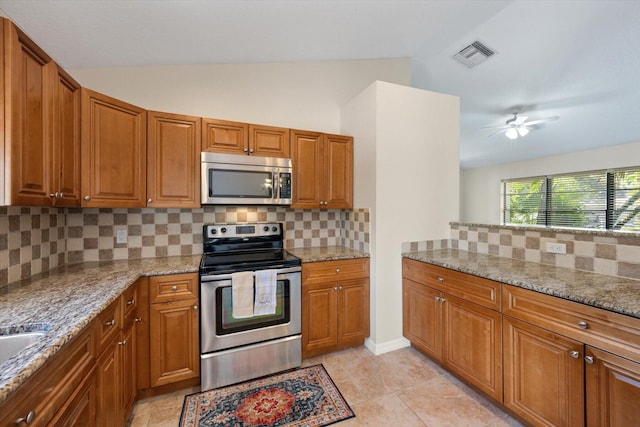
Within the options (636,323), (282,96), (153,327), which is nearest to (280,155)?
(282,96)

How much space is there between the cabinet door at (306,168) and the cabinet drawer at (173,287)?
1.06m

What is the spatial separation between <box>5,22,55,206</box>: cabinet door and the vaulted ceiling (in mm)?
715

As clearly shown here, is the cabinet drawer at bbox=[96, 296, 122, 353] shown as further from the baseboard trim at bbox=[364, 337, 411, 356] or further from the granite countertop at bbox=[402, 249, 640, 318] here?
the granite countertop at bbox=[402, 249, 640, 318]

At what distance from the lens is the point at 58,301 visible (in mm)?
1264

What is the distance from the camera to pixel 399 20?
2.31 meters

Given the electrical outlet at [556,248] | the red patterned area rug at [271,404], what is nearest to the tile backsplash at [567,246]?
the electrical outlet at [556,248]

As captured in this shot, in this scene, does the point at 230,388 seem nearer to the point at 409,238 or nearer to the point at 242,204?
the point at 242,204

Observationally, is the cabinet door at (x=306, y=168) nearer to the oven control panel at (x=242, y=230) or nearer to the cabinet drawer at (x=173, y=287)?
the oven control panel at (x=242, y=230)

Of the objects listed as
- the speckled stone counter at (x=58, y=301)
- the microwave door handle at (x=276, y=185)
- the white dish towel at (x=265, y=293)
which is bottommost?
the white dish towel at (x=265, y=293)

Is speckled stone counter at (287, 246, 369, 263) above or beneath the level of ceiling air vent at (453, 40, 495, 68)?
beneath

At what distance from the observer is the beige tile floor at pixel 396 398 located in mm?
1678

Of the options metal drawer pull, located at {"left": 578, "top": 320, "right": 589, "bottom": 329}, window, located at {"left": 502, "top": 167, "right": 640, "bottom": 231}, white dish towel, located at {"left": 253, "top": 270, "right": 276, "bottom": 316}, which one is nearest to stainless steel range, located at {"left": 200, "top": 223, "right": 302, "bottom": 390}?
white dish towel, located at {"left": 253, "top": 270, "right": 276, "bottom": 316}

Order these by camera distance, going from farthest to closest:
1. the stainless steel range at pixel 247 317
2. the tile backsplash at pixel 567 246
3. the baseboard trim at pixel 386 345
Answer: the baseboard trim at pixel 386 345 < the stainless steel range at pixel 247 317 < the tile backsplash at pixel 567 246

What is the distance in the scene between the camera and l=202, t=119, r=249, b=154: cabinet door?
219 centimetres
